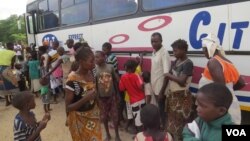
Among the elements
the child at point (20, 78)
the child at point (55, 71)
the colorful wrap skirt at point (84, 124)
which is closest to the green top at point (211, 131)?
the colorful wrap skirt at point (84, 124)

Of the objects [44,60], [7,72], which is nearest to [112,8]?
[44,60]

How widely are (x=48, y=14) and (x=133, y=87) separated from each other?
17.6 feet

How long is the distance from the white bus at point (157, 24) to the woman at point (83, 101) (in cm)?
183

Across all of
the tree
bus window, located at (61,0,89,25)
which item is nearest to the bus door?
bus window, located at (61,0,89,25)

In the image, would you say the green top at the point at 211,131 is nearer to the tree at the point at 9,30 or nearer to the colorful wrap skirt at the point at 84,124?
the colorful wrap skirt at the point at 84,124

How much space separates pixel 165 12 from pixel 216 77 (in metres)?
2.30

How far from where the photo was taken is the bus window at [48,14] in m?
8.80

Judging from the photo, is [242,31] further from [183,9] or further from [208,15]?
[183,9]

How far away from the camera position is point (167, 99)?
4.36 metres

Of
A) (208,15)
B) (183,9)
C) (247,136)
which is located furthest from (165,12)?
(247,136)

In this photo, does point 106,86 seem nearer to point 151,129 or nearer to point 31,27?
point 151,129

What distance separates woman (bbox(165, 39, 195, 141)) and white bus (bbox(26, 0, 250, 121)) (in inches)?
19.1

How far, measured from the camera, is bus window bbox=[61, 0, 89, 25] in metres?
7.24

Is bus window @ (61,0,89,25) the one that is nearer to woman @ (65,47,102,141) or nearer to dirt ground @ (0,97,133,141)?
dirt ground @ (0,97,133,141)
